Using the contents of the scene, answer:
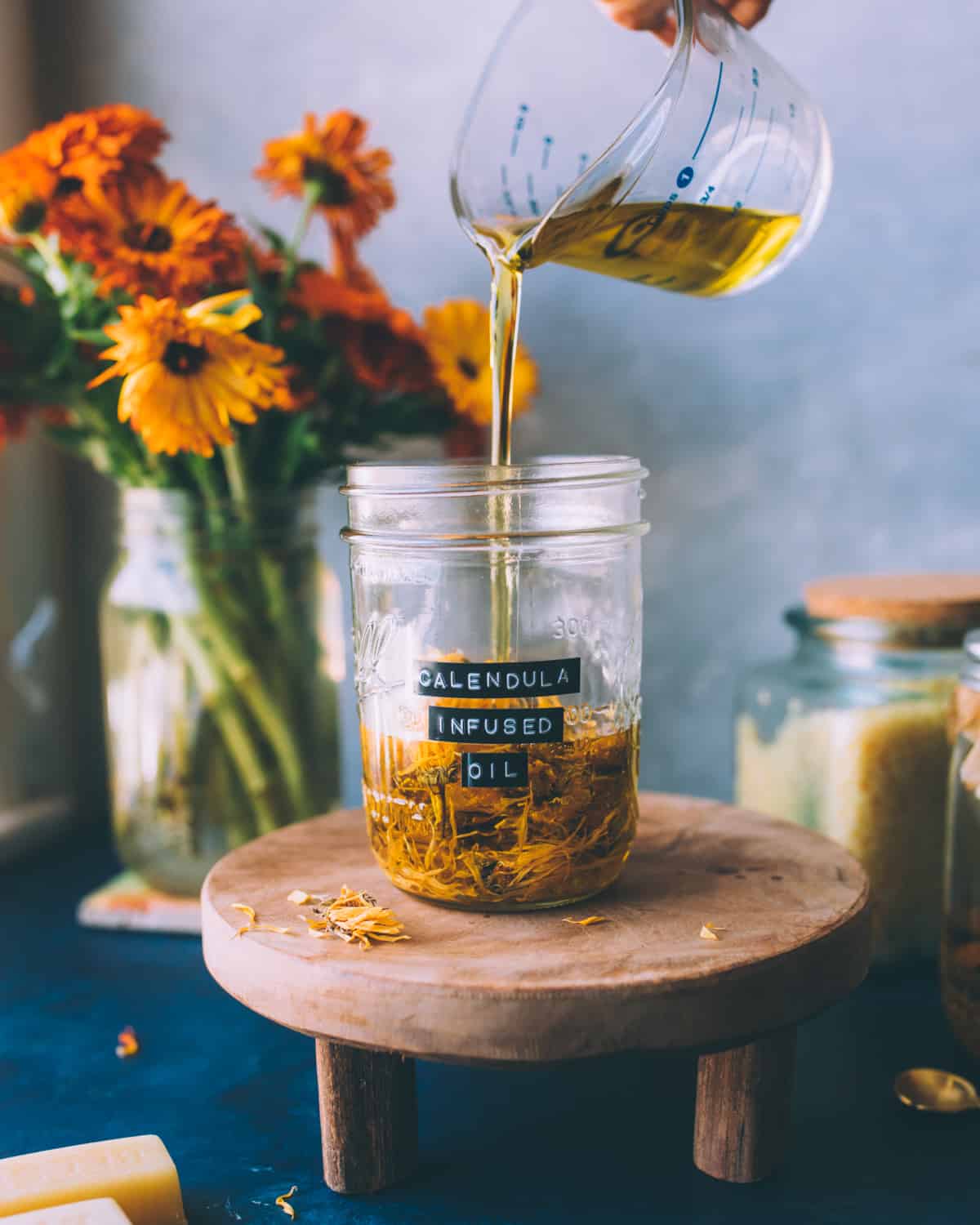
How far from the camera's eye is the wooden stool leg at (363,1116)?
0.65 meters

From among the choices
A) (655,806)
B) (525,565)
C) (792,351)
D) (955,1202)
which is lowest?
(955,1202)

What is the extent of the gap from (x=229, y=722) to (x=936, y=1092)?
1.94 ft

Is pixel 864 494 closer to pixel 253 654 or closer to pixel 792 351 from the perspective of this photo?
pixel 792 351

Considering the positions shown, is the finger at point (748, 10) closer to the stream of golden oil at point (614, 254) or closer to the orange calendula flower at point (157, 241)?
the stream of golden oil at point (614, 254)

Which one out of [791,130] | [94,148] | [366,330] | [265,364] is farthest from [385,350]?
[791,130]

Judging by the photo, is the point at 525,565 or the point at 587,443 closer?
the point at 525,565

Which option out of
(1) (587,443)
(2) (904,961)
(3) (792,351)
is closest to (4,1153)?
(2) (904,961)

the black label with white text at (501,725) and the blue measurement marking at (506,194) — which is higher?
the blue measurement marking at (506,194)

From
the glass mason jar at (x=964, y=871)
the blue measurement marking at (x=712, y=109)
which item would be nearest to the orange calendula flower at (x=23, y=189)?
the blue measurement marking at (x=712, y=109)

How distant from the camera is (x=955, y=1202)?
0.66 meters

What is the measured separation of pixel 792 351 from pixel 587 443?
21cm

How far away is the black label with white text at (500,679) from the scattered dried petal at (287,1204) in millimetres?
283

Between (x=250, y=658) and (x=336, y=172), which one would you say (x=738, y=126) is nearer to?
(x=336, y=172)

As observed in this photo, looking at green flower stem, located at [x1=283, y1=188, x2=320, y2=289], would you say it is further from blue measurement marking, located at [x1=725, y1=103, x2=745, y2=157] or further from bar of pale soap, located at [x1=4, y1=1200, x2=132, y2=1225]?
bar of pale soap, located at [x1=4, y1=1200, x2=132, y2=1225]
